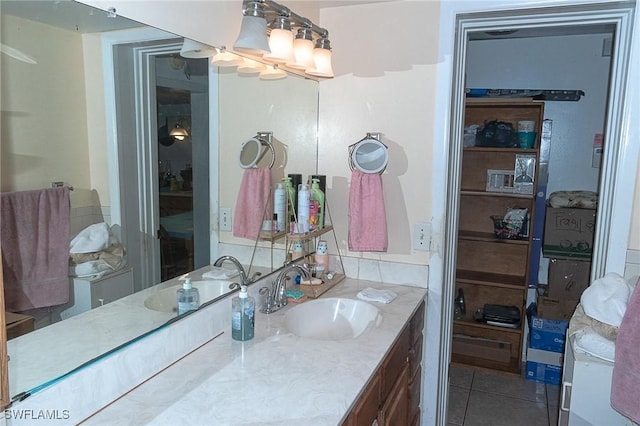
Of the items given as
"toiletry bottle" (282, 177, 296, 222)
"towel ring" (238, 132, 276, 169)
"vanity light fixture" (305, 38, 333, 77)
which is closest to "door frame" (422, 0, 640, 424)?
"vanity light fixture" (305, 38, 333, 77)

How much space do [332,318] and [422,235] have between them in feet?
1.92

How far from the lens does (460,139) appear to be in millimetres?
2250

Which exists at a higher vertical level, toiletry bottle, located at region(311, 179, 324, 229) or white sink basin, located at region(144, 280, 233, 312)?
toiletry bottle, located at region(311, 179, 324, 229)

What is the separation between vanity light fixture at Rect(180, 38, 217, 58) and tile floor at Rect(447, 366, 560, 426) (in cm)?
239

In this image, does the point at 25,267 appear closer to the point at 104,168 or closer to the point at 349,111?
the point at 104,168

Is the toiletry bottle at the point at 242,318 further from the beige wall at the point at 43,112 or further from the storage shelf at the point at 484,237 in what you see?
the storage shelf at the point at 484,237

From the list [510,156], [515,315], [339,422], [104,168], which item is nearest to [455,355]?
[515,315]

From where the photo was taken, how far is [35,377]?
0.98 m

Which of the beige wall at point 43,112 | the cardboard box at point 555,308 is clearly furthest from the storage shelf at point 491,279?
the beige wall at point 43,112

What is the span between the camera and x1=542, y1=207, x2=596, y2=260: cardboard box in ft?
10.4

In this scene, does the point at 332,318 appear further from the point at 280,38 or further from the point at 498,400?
the point at 498,400

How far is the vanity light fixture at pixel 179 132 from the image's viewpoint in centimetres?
143

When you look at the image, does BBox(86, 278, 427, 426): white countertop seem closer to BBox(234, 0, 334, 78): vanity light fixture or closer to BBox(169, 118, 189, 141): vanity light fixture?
BBox(169, 118, 189, 141): vanity light fixture

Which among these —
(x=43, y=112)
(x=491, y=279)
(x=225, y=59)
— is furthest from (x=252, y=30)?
(x=491, y=279)
